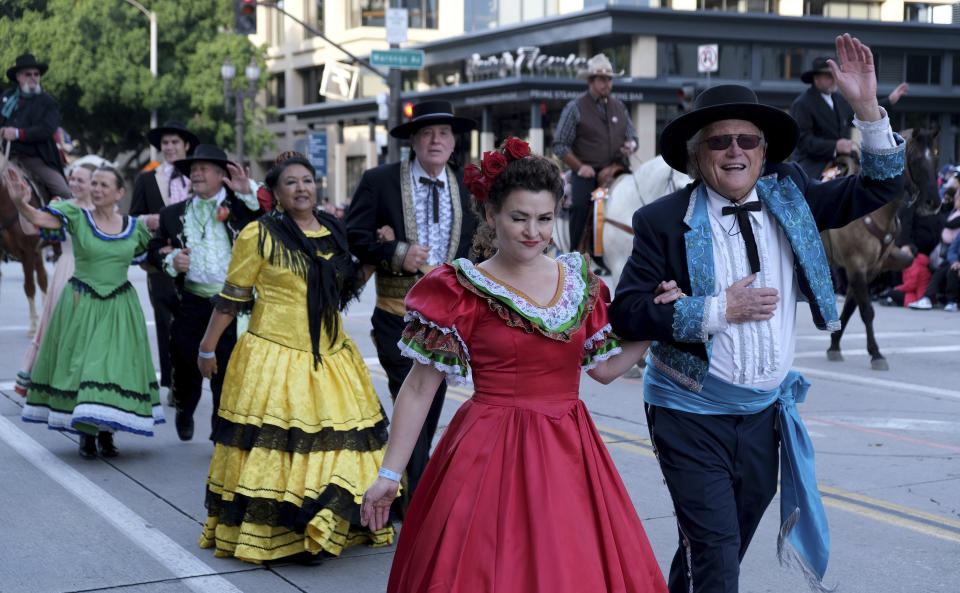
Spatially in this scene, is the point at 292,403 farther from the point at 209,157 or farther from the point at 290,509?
the point at 209,157

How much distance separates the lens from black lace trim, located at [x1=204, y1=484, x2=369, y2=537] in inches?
211

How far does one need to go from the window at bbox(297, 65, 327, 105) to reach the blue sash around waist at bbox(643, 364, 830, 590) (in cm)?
5314

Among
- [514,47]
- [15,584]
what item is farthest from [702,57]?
[514,47]

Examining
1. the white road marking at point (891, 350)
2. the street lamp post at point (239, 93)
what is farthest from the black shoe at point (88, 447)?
the street lamp post at point (239, 93)

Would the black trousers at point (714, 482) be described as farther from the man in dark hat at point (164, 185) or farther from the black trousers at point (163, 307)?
the man in dark hat at point (164, 185)

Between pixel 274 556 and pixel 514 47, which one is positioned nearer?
pixel 274 556

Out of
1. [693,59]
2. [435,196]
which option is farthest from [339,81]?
[435,196]

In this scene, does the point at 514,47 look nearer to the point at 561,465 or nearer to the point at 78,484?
the point at 78,484

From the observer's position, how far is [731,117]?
3920mm

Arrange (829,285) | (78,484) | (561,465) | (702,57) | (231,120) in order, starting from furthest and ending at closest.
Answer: (231,120) < (702,57) < (78,484) < (829,285) < (561,465)

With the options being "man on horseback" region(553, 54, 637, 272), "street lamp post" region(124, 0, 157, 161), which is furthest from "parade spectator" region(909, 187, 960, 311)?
"street lamp post" region(124, 0, 157, 161)

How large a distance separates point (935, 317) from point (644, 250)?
13.5 meters

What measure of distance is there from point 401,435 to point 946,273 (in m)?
15.0

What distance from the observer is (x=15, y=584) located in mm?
5125
